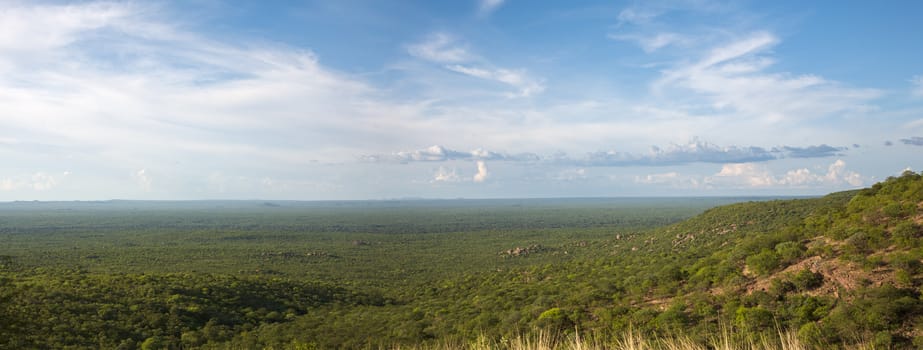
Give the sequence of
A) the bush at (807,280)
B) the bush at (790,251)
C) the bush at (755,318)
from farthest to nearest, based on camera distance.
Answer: the bush at (790,251) < the bush at (807,280) < the bush at (755,318)

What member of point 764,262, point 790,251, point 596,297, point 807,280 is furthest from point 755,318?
point 596,297

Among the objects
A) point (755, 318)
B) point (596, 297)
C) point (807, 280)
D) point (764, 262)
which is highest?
point (764, 262)

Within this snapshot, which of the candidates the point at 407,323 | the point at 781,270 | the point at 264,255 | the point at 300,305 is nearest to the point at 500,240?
the point at 264,255

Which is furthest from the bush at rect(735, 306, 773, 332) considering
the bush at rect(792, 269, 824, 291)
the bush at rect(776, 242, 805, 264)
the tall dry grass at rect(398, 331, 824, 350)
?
the bush at rect(776, 242, 805, 264)

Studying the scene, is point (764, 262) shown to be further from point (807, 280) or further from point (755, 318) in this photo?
point (755, 318)

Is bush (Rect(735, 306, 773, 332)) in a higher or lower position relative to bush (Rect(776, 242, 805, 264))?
lower

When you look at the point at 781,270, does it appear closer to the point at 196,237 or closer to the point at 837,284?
the point at 837,284

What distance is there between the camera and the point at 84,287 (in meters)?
40.5

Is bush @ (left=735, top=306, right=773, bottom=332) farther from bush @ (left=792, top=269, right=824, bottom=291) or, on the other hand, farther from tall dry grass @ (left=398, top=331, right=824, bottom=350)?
tall dry grass @ (left=398, top=331, right=824, bottom=350)

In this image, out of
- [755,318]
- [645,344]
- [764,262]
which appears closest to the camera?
[645,344]

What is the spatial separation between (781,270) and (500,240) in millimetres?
103709

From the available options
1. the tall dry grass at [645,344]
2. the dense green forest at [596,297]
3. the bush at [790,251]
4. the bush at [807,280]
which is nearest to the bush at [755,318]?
the dense green forest at [596,297]

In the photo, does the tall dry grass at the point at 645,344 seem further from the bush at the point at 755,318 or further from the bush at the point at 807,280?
the bush at the point at 807,280

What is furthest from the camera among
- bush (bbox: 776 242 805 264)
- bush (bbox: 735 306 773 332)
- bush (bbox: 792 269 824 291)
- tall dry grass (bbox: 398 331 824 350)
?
bush (bbox: 776 242 805 264)
